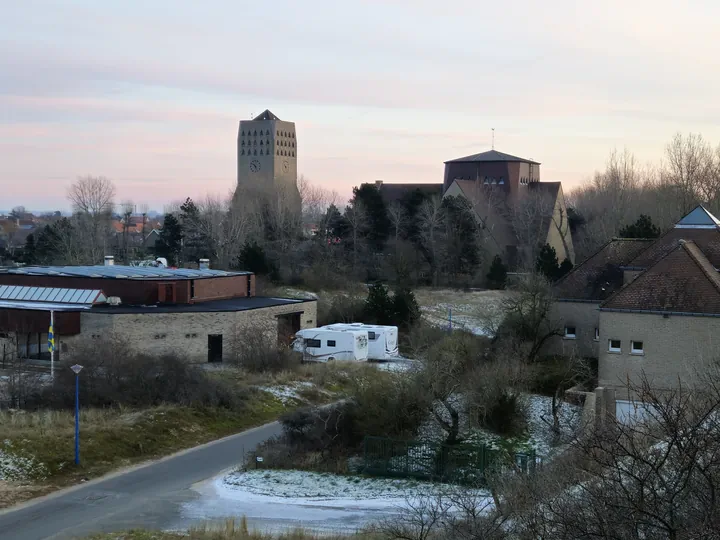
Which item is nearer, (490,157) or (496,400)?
(496,400)

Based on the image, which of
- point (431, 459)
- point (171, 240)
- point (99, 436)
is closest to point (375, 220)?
point (171, 240)

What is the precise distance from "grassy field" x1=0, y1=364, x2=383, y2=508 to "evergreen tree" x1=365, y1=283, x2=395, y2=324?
42.5 ft

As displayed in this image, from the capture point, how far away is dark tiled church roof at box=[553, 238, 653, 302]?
119 ft

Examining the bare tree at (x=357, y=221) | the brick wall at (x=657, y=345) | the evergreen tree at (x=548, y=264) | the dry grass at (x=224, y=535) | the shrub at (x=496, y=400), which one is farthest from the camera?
Result: the bare tree at (x=357, y=221)

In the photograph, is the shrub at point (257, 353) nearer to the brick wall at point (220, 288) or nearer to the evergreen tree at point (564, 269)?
the brick wall at point (220, 288)

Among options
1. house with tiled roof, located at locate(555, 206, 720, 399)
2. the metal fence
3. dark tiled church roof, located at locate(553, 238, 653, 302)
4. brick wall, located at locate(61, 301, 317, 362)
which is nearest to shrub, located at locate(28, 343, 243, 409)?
brick wall, located at locate(61, 301, 317, 362)

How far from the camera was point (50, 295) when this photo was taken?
39.2 metres

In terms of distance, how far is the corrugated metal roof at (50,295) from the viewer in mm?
38031

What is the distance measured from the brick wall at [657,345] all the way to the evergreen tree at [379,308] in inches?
679

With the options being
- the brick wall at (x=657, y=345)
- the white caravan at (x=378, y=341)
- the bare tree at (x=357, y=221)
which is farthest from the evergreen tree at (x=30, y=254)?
the brick wall at (x=657, y=345)

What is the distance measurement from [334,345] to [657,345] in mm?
15061

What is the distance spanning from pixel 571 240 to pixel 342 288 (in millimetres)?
29069

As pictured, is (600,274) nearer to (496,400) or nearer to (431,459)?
(496,400)

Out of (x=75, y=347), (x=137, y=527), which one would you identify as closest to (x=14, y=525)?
(x=137, y=527)
